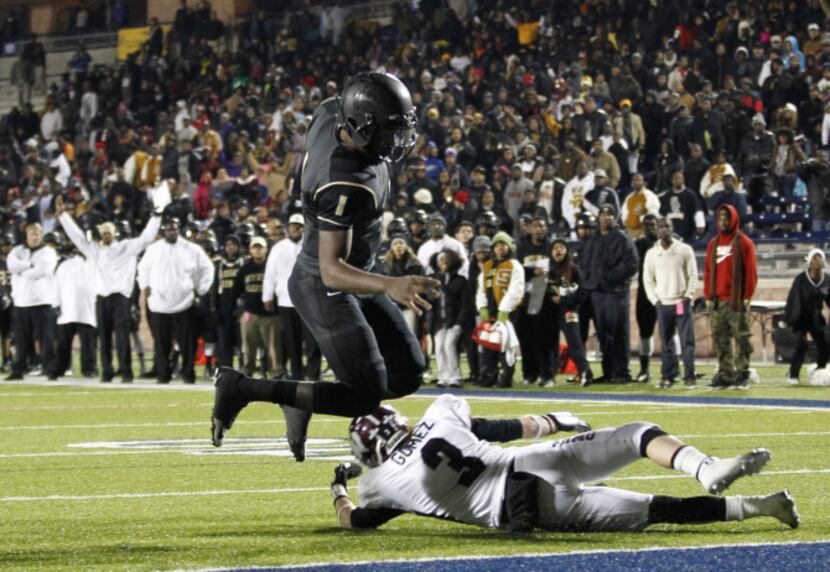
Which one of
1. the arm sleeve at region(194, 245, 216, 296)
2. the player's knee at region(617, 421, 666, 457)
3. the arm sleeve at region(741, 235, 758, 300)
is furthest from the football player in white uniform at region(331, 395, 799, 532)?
the arm sleeve at region(194, 245, 216, 296)

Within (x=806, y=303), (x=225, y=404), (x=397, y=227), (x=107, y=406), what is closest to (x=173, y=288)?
(x=397, y=227)

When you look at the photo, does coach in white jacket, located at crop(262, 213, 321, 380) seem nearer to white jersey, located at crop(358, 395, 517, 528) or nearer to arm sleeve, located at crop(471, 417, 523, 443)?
arm sleeve, located at crop(471, 417, 523, 443)

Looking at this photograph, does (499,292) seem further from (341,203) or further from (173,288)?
(341,203)

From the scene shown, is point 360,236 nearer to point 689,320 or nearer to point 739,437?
point 739,437

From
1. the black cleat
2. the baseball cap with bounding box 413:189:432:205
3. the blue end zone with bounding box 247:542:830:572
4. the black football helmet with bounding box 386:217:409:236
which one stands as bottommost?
the blue end zone with bounding box 247:542:830:572

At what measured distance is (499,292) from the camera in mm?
17141

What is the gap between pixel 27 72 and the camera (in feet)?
128

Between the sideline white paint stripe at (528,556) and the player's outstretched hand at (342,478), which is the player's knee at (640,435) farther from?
the player's outstretched hand at (342,478)

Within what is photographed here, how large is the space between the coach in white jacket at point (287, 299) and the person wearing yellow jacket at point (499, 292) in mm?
1724

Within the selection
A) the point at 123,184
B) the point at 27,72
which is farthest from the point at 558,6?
the point at 27,72

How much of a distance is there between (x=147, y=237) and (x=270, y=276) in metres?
1.52

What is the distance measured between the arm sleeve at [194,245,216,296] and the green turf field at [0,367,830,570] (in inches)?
143

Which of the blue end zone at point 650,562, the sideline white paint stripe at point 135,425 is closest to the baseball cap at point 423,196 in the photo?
the sideline white paint stripe at point 135,425

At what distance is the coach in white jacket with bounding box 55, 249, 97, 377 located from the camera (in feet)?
65.0
